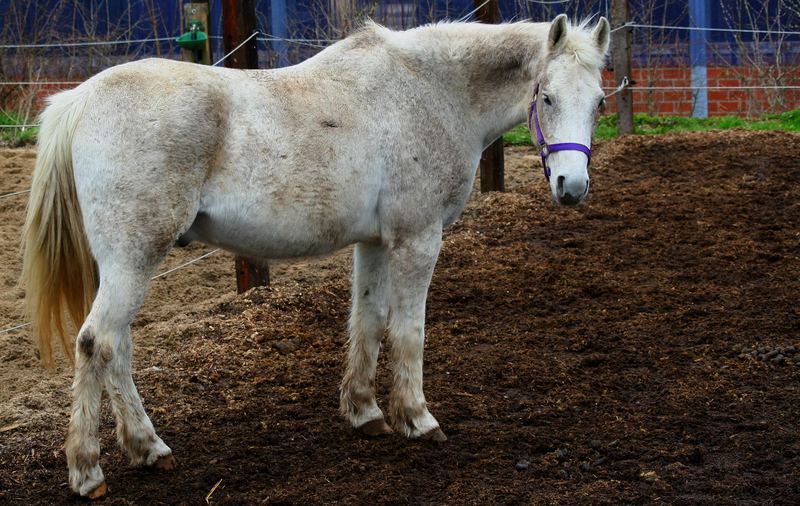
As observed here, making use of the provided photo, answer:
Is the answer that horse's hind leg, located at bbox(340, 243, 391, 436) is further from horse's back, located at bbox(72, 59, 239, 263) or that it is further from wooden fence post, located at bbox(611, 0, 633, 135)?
wooden fence post, located at bbox(611, 0, 633, 135)

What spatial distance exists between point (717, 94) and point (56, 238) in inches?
471

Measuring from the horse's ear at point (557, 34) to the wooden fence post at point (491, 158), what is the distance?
4.08 metres

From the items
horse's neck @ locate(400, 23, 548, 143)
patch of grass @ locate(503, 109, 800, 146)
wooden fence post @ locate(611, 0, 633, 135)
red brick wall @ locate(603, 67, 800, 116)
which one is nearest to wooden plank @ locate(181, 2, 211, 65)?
horse's neck @ locate(400, 23, 548, 143)

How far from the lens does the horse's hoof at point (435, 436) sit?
4305 mm

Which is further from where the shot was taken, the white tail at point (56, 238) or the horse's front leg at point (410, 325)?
the horse's front leg at point (410, 325)

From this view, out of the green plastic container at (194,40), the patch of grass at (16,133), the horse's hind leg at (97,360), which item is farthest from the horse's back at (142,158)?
the patch of grass at (16,133)

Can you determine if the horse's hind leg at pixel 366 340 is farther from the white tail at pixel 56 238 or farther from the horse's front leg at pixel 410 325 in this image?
the white tail at pixel 56 238

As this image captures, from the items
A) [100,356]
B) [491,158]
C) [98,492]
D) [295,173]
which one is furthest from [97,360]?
[491,158]

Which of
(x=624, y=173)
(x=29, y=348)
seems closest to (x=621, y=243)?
(x=624, y=173)

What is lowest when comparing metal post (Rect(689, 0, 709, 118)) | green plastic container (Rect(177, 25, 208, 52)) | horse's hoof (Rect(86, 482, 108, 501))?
horse's hoof (Rect(86, 482, 108, 501))

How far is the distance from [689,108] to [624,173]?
5.46 meters

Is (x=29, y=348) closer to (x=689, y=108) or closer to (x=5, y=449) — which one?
(x=5, y=449)

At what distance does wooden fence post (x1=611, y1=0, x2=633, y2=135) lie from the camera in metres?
10.2

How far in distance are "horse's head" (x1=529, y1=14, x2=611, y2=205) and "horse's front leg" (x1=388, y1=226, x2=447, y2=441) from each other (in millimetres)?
643
